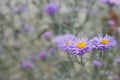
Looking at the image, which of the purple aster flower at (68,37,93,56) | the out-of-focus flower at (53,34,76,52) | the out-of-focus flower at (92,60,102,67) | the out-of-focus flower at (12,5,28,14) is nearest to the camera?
the purple aster flower at (68,37,93,56)

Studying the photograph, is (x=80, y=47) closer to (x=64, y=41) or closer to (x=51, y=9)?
(x=64, y=41)

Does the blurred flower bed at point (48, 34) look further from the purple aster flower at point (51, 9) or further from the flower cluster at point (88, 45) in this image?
the flower cluster at point (88, 45)

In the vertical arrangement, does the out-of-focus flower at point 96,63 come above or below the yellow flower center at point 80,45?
above

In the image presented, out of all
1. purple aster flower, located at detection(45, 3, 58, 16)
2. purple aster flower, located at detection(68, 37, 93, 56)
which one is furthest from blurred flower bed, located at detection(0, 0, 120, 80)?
purple aster flower, located at detection(68, 37, 93, 56)

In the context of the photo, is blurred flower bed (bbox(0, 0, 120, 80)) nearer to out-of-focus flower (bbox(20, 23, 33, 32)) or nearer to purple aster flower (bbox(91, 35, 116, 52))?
out-of-focus flower (bbox(20, 23, 33, 32))

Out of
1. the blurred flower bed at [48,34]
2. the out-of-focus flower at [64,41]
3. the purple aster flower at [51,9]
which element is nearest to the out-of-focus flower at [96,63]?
the blurred flower bed at [48,34]

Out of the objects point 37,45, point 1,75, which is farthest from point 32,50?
point 1,75

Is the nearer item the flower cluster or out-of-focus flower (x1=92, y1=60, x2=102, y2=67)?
the flower cluster

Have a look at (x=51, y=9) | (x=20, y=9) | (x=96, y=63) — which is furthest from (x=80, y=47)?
(x=20, y=9)
